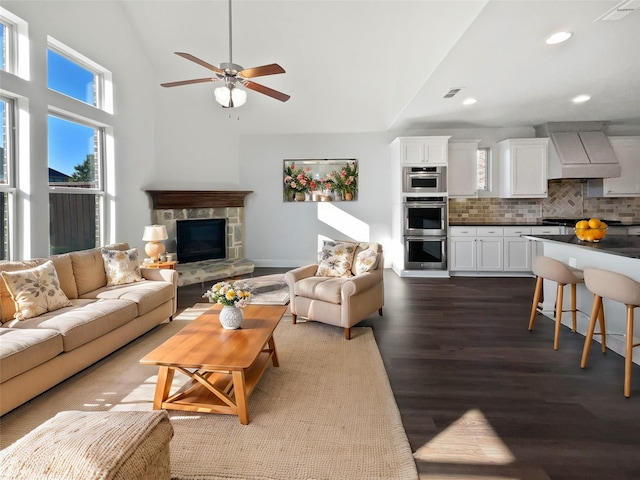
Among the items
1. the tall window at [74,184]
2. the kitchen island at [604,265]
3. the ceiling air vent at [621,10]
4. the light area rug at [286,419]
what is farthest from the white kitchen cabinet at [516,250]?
the tall window at [74,184]

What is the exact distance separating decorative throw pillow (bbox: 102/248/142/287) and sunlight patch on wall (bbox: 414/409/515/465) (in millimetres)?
3438

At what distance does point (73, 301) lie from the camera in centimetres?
341

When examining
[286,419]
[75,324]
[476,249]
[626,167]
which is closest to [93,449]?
[286,419]

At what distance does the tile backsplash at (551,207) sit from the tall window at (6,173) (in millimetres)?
6565

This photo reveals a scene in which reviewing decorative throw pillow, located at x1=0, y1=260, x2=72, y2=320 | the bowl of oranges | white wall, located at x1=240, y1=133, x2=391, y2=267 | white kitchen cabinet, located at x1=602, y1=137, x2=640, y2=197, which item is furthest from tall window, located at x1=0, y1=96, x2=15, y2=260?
white kitchen cabinet, located at x1=602, y1=137, x2=640, y2=197

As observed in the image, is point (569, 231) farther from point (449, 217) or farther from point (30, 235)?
point (30, 235)

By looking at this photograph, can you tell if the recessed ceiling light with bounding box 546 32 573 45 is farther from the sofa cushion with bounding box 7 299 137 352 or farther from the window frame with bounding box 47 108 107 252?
the window frame with bounding box 47 108 107 252

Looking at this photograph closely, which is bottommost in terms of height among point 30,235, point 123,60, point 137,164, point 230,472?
point 230,472

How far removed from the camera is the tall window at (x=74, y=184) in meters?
4.26

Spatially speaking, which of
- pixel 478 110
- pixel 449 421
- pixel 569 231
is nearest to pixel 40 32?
pixel 449 421

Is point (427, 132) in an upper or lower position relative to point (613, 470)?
upper

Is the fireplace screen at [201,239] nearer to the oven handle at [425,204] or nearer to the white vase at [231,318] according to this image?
the oven handle at [425,204]

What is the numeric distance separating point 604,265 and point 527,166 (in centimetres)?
371

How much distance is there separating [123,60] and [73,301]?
3.74 meters
